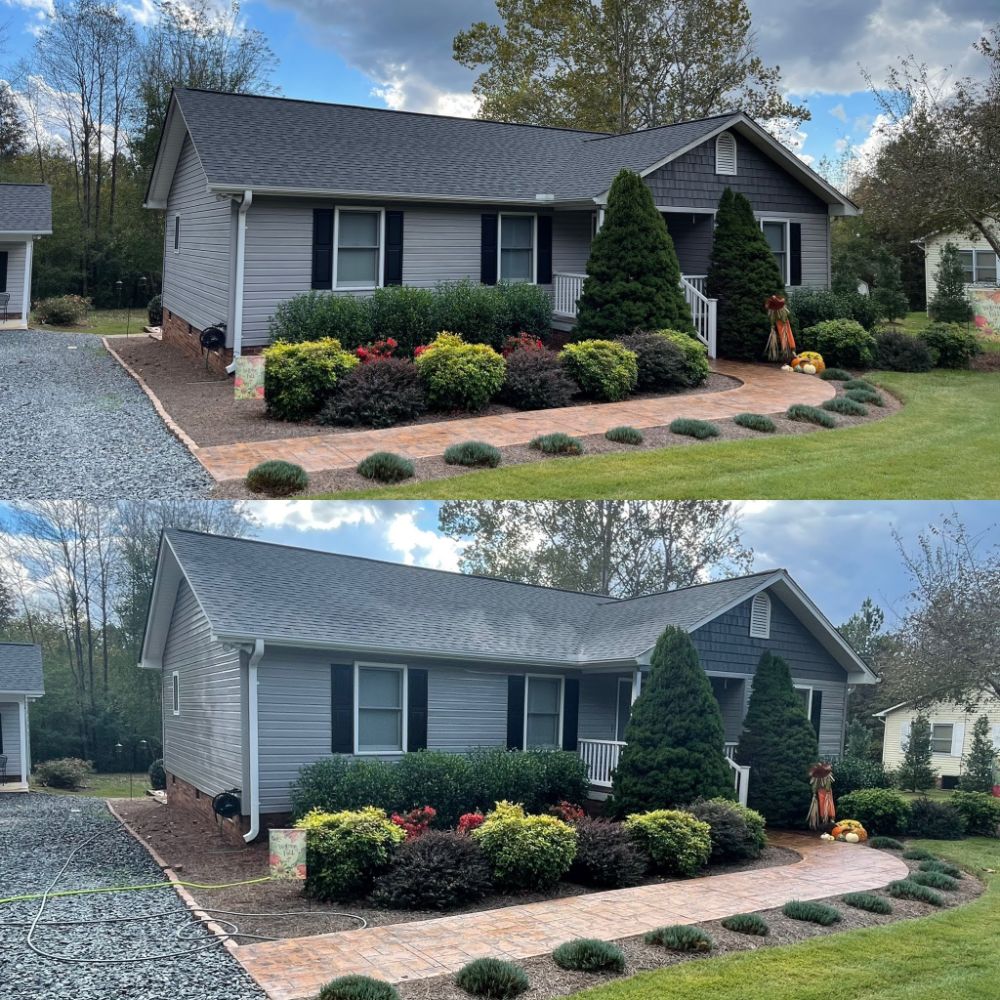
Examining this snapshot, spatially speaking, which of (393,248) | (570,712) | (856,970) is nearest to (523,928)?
(856,970)

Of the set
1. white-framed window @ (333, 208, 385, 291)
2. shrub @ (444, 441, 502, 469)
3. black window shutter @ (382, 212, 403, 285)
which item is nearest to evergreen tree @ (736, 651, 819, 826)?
shrub @ (444, 441, 502, 469)

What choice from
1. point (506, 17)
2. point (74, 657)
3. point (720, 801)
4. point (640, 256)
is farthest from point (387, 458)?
point (506, 17)

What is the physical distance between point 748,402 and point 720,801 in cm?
634

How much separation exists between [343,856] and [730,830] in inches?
188

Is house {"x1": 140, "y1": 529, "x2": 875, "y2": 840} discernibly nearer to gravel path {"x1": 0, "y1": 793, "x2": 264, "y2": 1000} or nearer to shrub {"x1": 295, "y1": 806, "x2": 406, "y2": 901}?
gravel path {"x1": 0, "y1": 793, "x2": 264, "y2": 1000}

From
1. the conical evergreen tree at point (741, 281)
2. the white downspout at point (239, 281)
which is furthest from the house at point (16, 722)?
the conical evergreen tree at point (741, 281)

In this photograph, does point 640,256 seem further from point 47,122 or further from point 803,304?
point 47,122

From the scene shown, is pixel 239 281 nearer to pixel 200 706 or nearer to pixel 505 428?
pixel 505 428

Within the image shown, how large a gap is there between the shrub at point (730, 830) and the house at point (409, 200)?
10.2 m

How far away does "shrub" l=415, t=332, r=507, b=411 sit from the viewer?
1488 cm

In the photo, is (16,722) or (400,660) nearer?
(400,660)

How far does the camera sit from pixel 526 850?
10.2 m

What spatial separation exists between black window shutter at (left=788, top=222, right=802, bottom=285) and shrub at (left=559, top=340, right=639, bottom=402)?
810cm

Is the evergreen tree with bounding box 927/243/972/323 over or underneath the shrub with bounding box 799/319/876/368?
over
